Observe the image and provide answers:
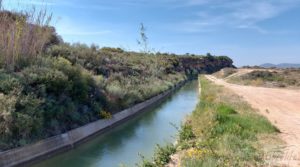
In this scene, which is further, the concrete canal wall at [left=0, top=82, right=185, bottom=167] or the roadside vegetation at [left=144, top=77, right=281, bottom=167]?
the concrete canal wall at [left=0, top=82, right=185, bottom=167]

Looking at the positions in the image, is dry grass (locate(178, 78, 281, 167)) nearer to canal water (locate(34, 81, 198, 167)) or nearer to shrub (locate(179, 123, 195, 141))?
shrub (locate(179, 123, 195, 141))

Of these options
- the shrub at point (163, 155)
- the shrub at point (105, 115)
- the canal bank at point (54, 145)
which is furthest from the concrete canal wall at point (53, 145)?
the shrub at point (163, 155)

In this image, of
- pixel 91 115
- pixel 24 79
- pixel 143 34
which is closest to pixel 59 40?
pixel 91 115

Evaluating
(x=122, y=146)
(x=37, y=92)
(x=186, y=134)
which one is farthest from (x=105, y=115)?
(x=186, y=134)

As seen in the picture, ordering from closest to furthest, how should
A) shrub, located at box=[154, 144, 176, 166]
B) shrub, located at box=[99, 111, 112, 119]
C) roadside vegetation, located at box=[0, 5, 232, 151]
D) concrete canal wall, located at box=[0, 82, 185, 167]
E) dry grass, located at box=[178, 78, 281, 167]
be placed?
dry grass, located at box=[178, 78, 281, 167], shrub, located at box=[154, 144, 176, 166], concrete canal wall, located at box=[0, 82, 185, 167], roadside vegetation, located at box=[0, 5, 232, 151], shrub, located at box=[99, 111, 112, 119]

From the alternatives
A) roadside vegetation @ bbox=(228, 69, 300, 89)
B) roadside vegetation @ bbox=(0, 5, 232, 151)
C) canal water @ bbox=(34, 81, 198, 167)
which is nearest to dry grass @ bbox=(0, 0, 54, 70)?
roadside vegetation @ bbox=(0, 5, 232, 151)

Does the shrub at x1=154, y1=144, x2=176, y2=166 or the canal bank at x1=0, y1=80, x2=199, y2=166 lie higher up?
the shrub at x1=154, y1=144, x2=176, y2=166

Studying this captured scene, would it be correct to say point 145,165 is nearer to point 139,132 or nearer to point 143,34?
point 139,132

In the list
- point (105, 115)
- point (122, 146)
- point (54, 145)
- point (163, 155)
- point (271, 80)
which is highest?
point (163, 155)

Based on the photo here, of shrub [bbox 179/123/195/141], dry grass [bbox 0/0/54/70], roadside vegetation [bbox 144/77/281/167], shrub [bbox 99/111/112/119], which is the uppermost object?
dry grass [bbox 0/0/54/70]

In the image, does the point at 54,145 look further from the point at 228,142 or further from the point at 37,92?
the point at 228,142

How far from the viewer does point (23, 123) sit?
13203mm

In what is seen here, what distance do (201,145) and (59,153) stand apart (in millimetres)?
5648

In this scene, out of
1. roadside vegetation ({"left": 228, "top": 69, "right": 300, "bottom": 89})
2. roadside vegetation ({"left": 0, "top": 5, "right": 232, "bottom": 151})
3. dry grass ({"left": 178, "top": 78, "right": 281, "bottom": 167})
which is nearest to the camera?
dry grass ({"left": 178, "top": 78, "right": 281, "bottom": 167})
